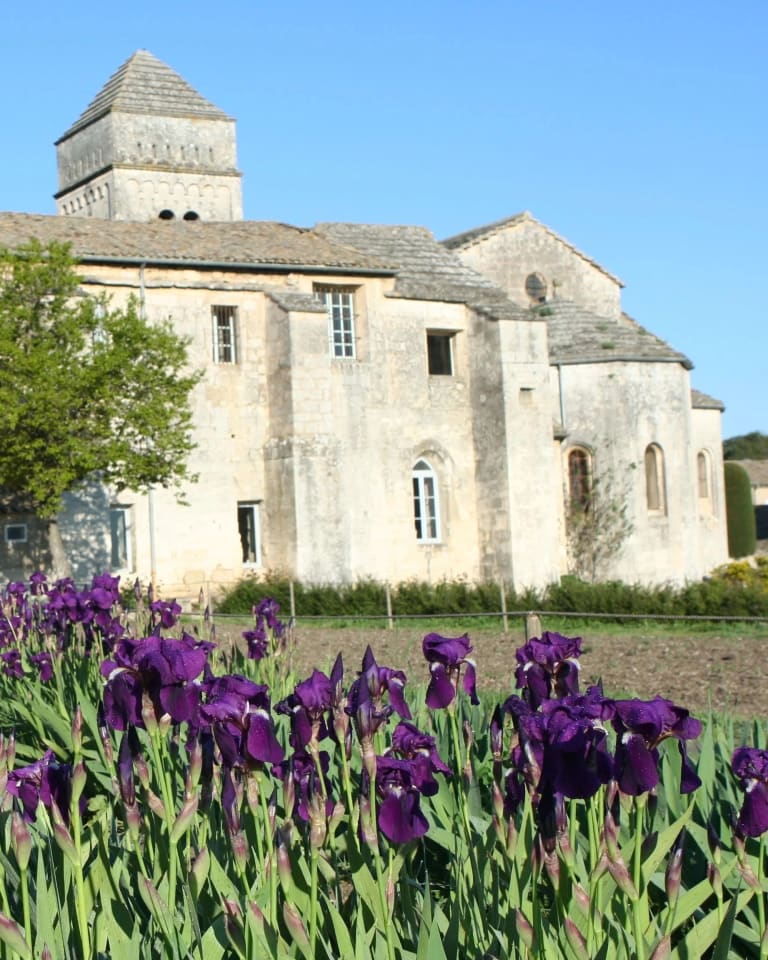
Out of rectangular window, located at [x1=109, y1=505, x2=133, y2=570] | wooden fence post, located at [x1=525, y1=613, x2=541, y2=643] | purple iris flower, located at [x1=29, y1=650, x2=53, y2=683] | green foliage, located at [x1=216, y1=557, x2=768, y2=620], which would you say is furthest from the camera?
rectangular window, located at [x1=109, y1=505, x2=133, y2=570]

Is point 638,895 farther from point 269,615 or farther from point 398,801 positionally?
point 269,615

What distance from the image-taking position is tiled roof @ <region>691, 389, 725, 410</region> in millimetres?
37969

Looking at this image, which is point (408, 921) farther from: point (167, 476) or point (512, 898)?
point (167, 476)

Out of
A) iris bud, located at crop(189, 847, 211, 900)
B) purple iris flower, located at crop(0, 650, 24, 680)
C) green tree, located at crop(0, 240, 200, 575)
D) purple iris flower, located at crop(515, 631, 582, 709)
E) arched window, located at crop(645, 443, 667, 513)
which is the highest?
green tree, located at crop(0, 240, 200, 575)

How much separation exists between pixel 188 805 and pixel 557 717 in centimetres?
103

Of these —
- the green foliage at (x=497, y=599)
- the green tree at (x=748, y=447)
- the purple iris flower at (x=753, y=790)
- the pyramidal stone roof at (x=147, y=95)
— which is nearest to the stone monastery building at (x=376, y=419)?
the green foliage at (x=497, y=599)

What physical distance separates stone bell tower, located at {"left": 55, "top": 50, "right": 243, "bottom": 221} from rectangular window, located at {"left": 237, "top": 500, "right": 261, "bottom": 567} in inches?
522

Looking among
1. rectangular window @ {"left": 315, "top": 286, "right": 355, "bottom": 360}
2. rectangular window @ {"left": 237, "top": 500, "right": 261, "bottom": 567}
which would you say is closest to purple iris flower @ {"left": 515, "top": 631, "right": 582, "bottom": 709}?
rectangular window @ {"left": 237, "top": 500, "right": 261, "bottom": 567}

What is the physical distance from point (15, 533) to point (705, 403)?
2069 centimetres

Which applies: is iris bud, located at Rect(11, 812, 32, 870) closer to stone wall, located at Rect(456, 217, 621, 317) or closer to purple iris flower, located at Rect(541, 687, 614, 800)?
purple iris flower, located at Rect(541, 687, 614, 800)

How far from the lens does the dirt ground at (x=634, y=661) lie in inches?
466

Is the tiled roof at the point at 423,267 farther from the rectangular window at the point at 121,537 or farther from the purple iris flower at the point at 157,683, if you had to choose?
the purple iris flower at the point at 157,683

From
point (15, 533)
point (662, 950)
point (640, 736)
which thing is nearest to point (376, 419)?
point (15, 533)

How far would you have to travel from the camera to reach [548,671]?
4254mm
